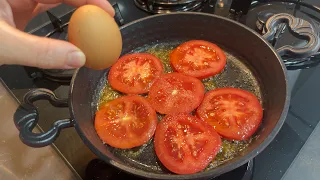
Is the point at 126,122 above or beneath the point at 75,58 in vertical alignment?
beneath

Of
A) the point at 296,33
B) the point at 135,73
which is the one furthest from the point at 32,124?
the point at 296,33

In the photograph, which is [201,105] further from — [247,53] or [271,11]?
[271,11]

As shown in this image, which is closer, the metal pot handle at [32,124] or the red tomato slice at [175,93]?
the metal pot handle at [32,124]

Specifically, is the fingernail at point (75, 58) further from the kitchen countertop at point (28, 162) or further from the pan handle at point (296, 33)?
the pan handle at point (296, 33)

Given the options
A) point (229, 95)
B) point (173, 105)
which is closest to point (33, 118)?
point (173, 105)

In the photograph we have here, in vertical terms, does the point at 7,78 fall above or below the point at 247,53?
below

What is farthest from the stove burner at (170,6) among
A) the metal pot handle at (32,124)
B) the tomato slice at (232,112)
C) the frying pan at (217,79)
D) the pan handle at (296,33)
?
the metal pot handle at (32,124)

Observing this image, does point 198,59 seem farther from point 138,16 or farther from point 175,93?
point 138,16

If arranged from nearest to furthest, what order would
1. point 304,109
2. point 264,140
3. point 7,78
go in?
1. point 264,140
2. point 304,109
3. point 7,78
